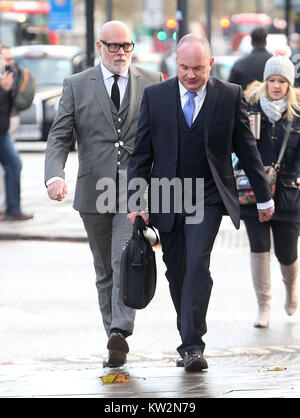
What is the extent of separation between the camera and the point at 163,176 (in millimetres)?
6586

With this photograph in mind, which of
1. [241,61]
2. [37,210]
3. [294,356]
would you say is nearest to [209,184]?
[294,356]

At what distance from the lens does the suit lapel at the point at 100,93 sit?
23.0ft

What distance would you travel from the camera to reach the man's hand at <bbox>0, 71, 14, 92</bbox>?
13.7m

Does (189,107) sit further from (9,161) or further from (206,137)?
(9,161)

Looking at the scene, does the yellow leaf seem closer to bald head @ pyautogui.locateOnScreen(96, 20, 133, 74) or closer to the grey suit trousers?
the grey suit trousers

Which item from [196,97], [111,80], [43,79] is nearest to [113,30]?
[111,80]

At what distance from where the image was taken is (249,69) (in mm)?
13383

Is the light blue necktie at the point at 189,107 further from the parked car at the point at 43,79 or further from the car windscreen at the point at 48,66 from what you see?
the car windscreen at the point at 48,66

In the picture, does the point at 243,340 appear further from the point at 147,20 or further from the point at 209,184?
the point at 147,20

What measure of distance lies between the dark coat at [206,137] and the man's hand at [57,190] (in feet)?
1.30

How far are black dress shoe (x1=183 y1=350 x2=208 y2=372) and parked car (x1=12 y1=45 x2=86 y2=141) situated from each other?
725 inches

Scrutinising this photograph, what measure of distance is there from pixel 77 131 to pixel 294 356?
197 cm

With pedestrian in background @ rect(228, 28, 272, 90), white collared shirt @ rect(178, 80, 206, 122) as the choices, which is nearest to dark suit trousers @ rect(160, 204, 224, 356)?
white collared shirt @ rect(178, 80, 206, 122)

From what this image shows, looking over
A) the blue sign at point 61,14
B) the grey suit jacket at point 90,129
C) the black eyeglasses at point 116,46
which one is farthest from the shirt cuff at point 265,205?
the blue sign at point 61,14
